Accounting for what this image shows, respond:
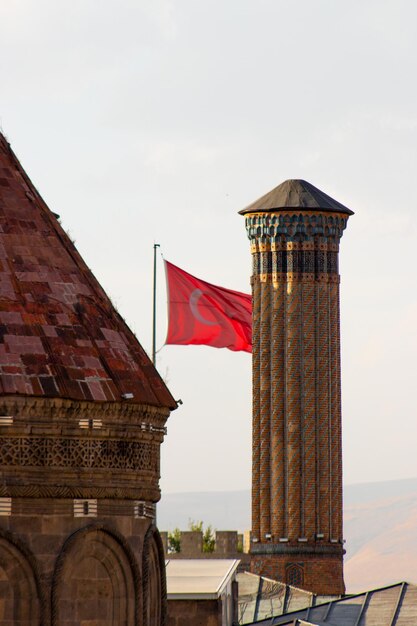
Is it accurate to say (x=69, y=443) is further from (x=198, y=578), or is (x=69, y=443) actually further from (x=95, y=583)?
(x=198, y=578)

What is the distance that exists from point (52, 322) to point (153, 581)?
2267 millimetres

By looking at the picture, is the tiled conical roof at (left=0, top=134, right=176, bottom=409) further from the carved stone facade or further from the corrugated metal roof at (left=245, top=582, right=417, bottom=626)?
the corrugated metal roof at (left=245, top=582, right=417, bottom=626)

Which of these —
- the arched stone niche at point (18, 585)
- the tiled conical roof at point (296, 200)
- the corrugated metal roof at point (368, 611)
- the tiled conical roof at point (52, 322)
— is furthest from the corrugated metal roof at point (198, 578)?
the tiled conical roof at point (296, 200)

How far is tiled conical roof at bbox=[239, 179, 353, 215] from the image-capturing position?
73.6 m

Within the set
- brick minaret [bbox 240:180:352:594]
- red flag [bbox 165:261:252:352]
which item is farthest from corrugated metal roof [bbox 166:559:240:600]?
brick minaret [bbox 240:180:352:594]

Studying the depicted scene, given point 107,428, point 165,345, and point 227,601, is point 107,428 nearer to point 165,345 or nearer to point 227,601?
point 227,601

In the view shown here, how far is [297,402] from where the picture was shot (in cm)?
7281

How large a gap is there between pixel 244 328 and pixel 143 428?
33.4m

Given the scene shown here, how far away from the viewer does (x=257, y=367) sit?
7338 centimetres

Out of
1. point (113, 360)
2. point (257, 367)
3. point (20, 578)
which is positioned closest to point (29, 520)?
point (20, 578)

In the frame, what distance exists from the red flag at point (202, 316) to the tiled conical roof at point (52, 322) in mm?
31114

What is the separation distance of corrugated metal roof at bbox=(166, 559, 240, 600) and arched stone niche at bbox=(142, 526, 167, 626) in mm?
9534

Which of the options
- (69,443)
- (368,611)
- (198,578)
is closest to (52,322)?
(69,443)

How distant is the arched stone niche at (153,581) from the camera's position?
1484 centimetres
